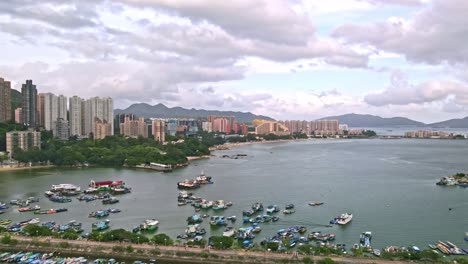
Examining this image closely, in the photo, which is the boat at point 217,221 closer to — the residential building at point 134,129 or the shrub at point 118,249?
the shrub at point 118,249

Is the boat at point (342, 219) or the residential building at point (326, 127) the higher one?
the residential building at point (326, 127)

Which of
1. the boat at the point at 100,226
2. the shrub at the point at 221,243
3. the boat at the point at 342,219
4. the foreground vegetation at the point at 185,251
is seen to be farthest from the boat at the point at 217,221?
the boat at the point at 342,219

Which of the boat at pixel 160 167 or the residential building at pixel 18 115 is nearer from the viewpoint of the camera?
the boat at pixel 160 167

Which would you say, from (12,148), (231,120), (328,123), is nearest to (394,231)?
(12,148)

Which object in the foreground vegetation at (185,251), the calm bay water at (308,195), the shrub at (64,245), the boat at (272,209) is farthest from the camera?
the boat at (272,209)

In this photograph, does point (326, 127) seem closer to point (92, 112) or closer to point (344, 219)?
point (92, 112)

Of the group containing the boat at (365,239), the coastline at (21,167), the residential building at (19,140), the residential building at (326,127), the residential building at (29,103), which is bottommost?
the boat at (365,239)

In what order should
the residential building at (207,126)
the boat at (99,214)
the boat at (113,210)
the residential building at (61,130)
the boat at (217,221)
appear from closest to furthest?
the boat at (217,221), the boat at (99,214), the boat at (113,210), the residential building at (61,130), the residential building at (207,126)

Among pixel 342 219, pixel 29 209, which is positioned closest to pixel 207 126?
pixel 29 209
